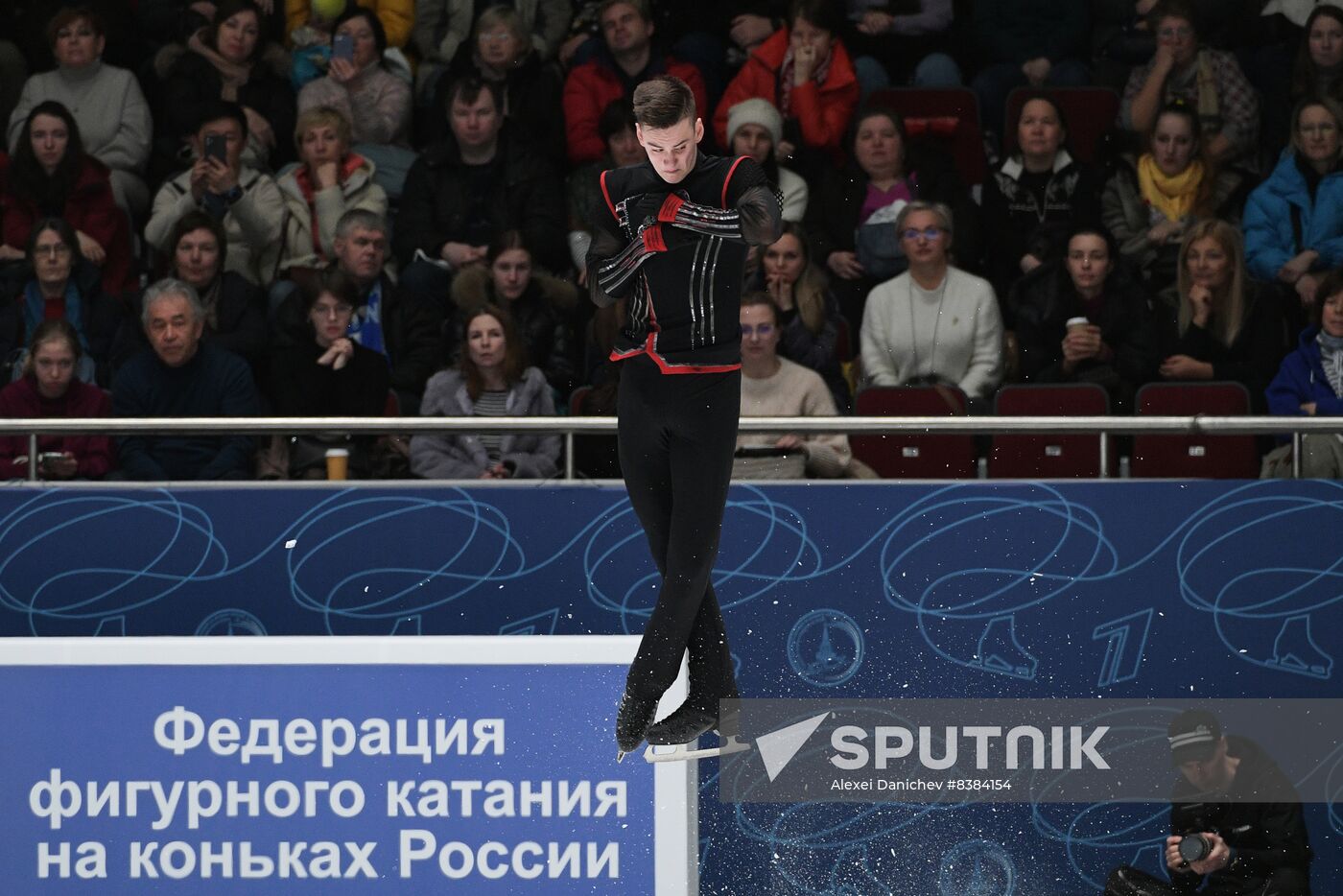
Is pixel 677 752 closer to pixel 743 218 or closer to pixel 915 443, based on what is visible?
pixel 743 218

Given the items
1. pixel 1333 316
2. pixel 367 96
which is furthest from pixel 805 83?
pixel 1333 316

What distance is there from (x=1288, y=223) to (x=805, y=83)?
7.15 feet

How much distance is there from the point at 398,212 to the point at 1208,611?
160 inches

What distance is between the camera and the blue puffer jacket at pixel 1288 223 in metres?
7.68

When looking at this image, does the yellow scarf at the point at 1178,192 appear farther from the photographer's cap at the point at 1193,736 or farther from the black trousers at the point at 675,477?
the black trousers at the point at 675,477

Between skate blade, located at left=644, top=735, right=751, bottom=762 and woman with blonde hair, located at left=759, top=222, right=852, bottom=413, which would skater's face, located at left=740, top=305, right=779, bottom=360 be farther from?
skate blade, located at left=644, top=735, right=751, bottom=762

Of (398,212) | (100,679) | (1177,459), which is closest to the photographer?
(100,679)

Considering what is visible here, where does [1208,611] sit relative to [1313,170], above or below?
below

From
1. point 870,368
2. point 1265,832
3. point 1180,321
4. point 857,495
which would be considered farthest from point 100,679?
point 1180,321

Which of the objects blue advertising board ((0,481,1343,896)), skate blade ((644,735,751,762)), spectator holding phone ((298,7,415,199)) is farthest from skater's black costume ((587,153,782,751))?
spectator holding phone ((298,7,415,199))

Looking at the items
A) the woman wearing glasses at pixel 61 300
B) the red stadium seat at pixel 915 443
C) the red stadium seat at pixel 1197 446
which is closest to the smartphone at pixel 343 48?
the woman wearing glasses at pixel 61 300

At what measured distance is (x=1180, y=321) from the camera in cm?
722

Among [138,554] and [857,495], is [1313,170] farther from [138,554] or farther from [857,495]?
[138,554]

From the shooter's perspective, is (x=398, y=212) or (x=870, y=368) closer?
(x=870, y=368)
